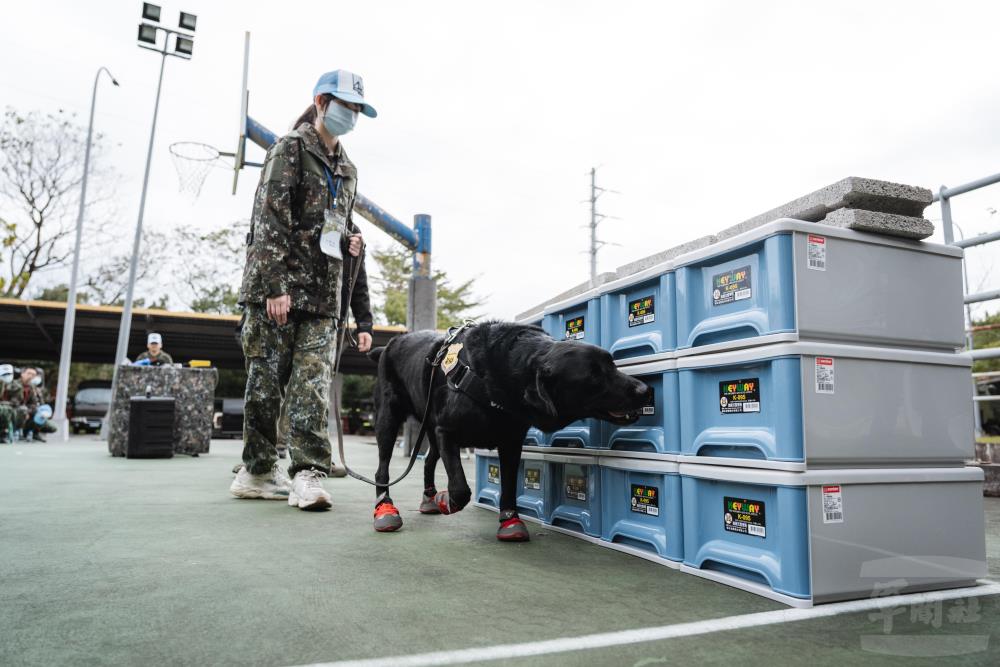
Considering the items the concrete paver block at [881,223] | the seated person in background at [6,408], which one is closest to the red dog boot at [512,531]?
the concrete paver block at [881,223]

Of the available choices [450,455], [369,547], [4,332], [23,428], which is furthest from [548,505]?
[4,332]

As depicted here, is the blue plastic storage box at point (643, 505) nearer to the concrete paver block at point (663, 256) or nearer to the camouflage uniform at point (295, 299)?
the concrete paver block at point (663, 256)

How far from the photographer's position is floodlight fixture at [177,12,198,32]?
14641 millimetres

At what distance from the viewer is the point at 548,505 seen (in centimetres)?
321

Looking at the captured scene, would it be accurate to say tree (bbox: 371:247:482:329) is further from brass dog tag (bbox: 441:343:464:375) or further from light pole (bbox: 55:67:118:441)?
brass dog tag (bbox: 441:343:464:375)

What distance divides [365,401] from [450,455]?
27103mm

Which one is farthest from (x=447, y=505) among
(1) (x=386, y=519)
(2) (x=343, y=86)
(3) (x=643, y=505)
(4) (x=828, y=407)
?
(2) (x=343, y=86)

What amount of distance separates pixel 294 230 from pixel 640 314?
2089 millimetres

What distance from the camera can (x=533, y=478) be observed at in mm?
3449

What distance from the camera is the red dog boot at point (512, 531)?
267 centimetres

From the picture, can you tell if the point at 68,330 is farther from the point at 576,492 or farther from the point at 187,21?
the point at 576,492

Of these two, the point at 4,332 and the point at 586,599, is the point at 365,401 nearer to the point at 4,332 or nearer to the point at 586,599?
the point at 4,332

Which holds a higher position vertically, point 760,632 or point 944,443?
point 944,443

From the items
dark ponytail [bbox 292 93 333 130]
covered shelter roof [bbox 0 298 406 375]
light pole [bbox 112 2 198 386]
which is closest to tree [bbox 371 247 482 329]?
covered shelter roof [bbox 0 298 406 375]
